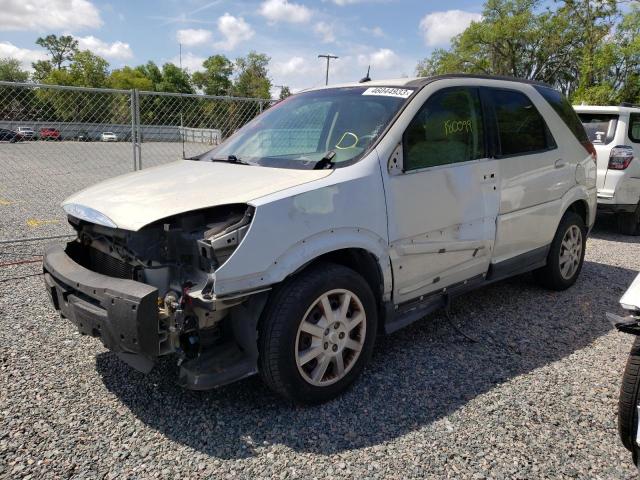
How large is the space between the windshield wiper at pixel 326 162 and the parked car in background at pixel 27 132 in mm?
5511

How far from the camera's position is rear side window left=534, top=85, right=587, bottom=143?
182 inches

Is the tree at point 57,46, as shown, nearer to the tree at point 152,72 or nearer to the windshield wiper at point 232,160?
the tree at point 152,72

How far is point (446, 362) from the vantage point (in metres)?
3.48

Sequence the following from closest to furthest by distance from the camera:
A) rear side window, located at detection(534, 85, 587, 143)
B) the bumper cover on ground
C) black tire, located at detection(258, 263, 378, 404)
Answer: the bumper cover on ground, black tire, located at detection(258, 263, 378, 404), rear side window, located at detection(534, 85, 587, 143)

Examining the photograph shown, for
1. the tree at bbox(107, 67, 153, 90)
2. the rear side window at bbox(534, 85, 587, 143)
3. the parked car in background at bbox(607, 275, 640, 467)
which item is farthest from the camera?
the tree at bbox(107, 67, 153, 90)

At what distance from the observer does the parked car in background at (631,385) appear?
7.14 feet

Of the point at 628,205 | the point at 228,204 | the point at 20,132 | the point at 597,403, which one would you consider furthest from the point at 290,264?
the point at 628,205

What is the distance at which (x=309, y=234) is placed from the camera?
2.67 metres

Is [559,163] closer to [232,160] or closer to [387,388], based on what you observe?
[387,388]

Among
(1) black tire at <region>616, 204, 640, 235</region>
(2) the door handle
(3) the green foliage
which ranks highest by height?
(3) the green foliage

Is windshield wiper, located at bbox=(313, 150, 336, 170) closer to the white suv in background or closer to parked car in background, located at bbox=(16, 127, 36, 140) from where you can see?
parked car in background, located at bbox=(16, 127, 36, 140)

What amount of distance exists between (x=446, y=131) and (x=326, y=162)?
40.5 inches

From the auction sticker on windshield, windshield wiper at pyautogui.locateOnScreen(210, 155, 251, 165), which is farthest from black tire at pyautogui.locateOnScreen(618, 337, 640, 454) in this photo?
windshield wiper at pyautogui.locateOnScreen(210, 155, 251, 165)

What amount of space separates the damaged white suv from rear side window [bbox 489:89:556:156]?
0.02 meters
